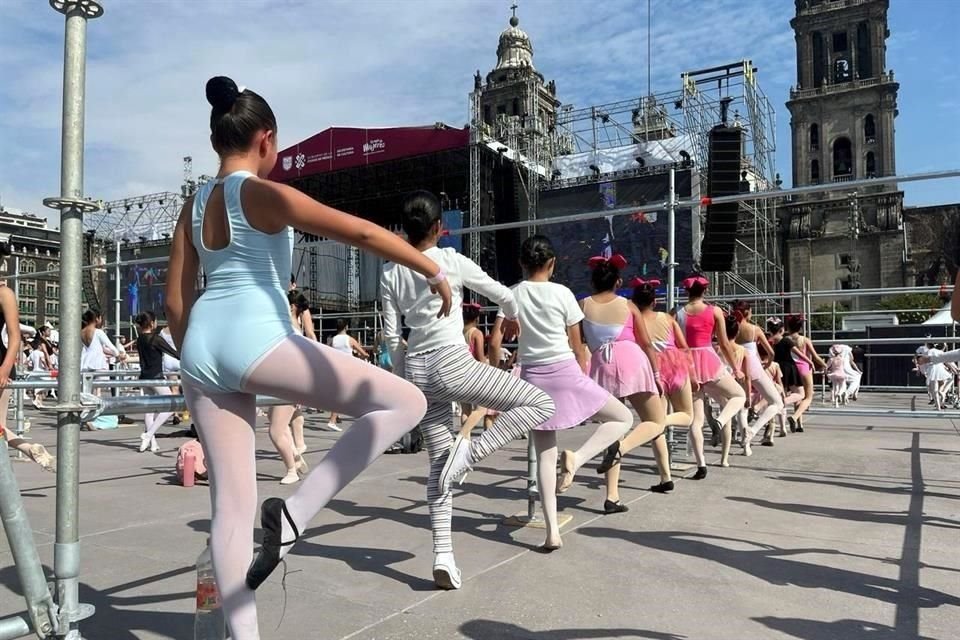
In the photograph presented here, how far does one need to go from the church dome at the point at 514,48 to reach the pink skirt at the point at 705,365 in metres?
77.5

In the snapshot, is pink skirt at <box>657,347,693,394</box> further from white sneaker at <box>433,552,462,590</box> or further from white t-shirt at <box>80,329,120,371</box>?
white t-shirt at <box>80,329,120,371</box>

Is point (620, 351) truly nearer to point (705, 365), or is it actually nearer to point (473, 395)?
point (705, 365)

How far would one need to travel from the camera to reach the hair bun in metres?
2.25

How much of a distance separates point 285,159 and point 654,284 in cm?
3969

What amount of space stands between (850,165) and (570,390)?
8291cm

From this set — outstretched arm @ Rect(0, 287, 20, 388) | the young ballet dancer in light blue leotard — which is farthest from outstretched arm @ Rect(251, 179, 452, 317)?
outstretched arm @ Rect(0, 287, 20, 388)

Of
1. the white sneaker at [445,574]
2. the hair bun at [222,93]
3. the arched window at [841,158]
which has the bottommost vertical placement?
the white sneaker at [445,574]

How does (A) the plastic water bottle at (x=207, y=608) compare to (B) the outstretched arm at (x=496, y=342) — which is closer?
(A) the plastic water bottle at (x=207, y=608)

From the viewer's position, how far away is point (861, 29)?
2970 inches

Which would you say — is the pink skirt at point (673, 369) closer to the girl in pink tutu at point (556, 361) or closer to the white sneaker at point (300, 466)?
the girl in pink tutu at point (556, 361)

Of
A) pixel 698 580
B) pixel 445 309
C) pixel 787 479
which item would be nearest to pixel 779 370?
pixel 787 479

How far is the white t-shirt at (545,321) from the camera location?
14.3 feet

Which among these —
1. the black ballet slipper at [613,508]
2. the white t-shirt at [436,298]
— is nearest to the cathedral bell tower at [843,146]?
the black ballet slipper at [613,508]

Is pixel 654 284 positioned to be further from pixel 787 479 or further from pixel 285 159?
pixel 285 159
